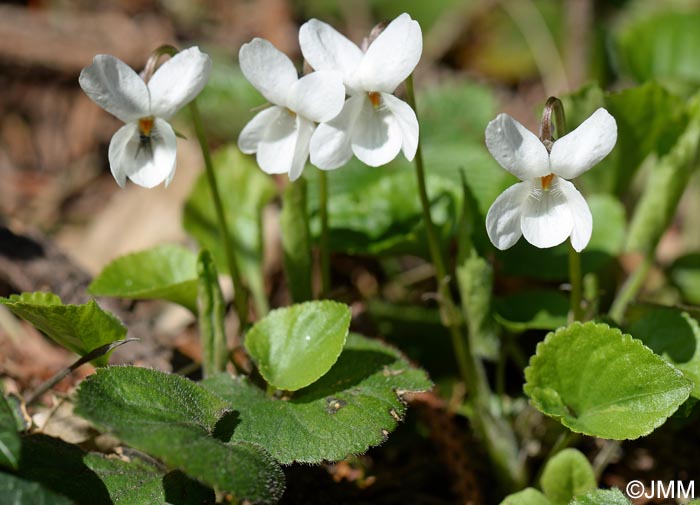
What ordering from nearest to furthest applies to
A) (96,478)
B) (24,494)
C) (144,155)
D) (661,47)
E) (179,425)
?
(24,494) → (179,425) → (96,478) → (144,155) → (661,47)

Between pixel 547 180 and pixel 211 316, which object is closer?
pixel 547 180

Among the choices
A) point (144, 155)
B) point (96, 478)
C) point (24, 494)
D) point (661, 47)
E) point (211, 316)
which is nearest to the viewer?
point (24, 494)

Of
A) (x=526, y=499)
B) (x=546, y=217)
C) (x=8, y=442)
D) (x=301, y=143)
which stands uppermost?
(x=301, y=143)

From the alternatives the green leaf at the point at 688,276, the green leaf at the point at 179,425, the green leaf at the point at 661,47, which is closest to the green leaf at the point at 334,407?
the green leaf at the point at 179,425

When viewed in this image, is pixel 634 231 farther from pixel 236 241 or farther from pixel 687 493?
pixel 236 241

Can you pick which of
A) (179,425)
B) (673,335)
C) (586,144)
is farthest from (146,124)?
(673,335)

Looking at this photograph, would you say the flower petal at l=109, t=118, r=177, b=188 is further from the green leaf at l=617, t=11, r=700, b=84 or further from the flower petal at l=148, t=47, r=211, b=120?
the green leaf at l=617, t=11, r=700, b=84

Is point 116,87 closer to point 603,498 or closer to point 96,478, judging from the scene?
point 96,478
